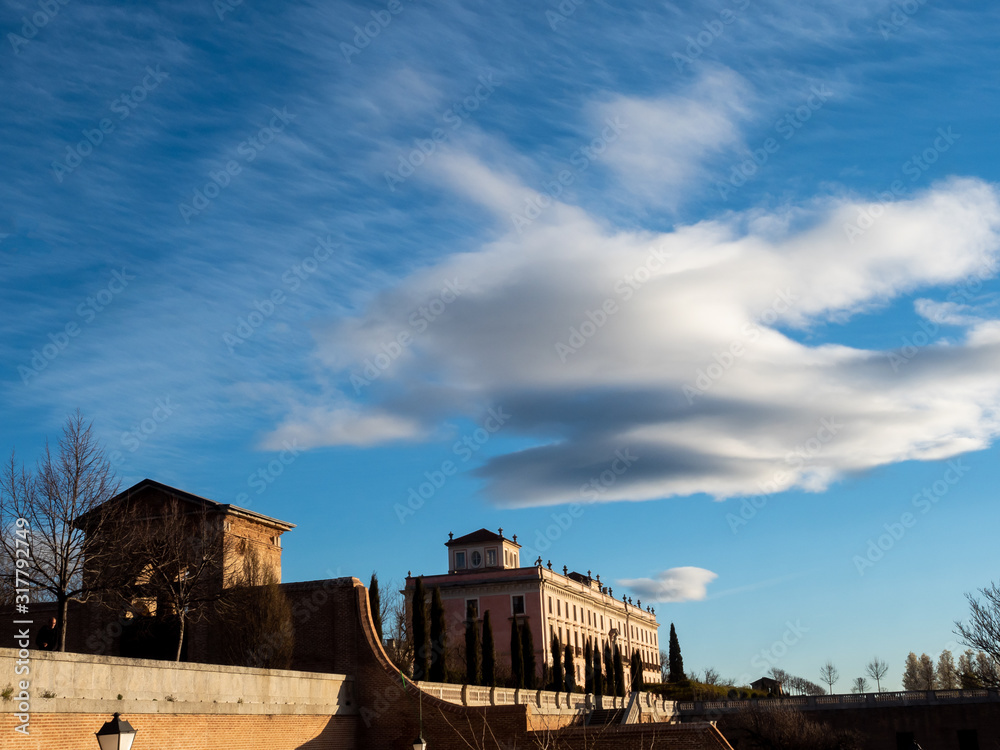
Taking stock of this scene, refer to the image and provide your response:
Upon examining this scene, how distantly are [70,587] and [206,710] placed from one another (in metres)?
11.1

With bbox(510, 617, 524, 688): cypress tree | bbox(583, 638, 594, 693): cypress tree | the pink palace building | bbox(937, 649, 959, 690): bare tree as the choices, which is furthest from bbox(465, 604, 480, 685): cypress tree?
bbox(937, 649, 959, 690): bare tree

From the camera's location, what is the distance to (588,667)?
71.1 meters

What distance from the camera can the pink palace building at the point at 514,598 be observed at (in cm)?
6906

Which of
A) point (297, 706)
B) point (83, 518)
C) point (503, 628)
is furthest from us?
point (503, 628)

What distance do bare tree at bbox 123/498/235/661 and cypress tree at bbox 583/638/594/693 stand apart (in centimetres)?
3968

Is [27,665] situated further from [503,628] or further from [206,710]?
[503,628]

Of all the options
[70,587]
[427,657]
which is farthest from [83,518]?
[427,657]

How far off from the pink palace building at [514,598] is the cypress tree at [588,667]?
686 mm

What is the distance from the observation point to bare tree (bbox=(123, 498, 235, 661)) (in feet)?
100

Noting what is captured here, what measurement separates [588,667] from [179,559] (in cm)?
4730

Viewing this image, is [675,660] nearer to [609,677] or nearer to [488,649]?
[609,677]

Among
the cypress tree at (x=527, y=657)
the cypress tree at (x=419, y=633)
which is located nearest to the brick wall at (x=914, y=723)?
the cypress tree at (x=527, y=657)

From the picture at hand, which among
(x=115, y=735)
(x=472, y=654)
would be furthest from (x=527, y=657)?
(x=115, y=735)

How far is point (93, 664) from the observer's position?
58.4 ft
